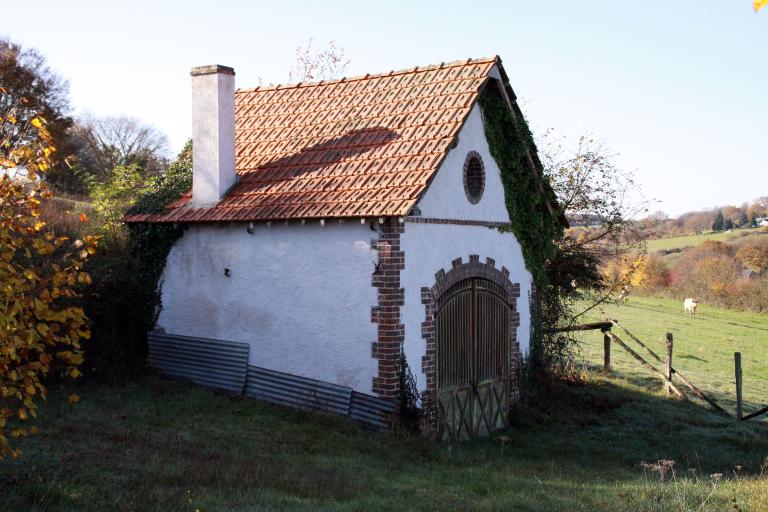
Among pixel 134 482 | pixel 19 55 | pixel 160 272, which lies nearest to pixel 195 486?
pixel 134 482

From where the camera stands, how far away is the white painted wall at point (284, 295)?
1264cm

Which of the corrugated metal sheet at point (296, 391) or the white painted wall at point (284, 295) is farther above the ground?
the white painted wall at point (284, 295)

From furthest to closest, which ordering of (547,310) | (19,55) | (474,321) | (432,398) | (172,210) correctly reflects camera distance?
(19,55) → (547,310) → (172,210) → (474,321) → (432,398)

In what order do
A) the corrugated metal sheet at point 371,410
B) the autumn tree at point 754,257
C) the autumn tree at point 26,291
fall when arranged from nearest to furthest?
the autumn tree at point 26,291 < the corrugated metal sheet at point 371,410 < the autumn tree at point 754,257

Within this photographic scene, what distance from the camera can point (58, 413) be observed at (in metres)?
11.8

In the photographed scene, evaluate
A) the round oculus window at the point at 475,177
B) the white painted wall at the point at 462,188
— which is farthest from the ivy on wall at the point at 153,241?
the round oculus window at the point at 475,177

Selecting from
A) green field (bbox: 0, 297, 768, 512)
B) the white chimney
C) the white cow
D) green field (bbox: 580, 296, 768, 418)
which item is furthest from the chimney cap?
the white cow

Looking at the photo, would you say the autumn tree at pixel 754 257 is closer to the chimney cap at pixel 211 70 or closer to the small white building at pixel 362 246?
the small white building at pixel 362 246

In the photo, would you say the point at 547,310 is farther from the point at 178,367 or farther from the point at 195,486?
the point at 195,486

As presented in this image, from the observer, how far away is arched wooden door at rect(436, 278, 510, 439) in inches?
A: 532

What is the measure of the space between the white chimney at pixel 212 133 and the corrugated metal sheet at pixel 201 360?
2.59m

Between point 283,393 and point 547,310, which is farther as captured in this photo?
point 547,310

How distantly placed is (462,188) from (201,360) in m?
5.65

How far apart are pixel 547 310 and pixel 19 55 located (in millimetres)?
24858
